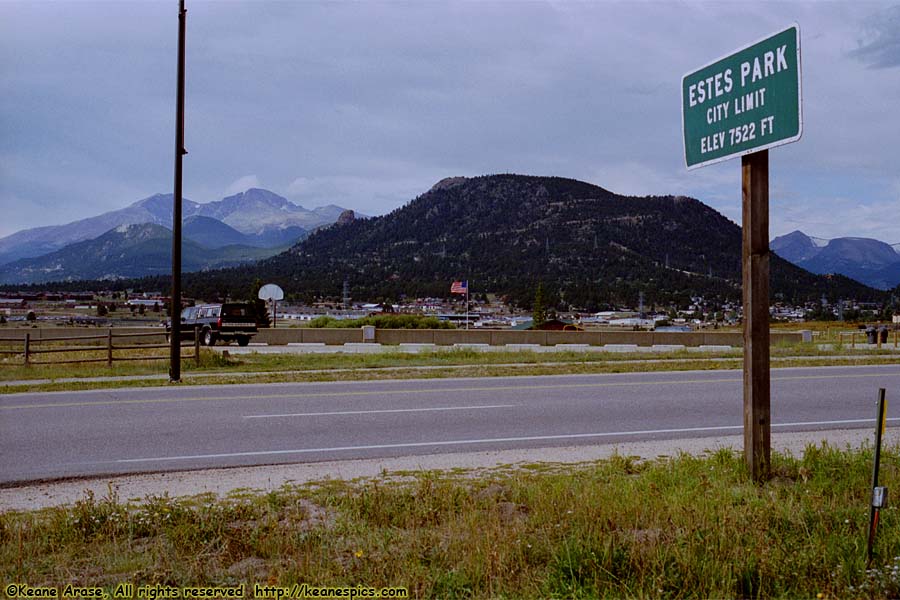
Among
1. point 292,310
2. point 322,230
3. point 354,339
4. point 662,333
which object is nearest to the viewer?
point 354,339

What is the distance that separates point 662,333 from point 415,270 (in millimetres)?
104366

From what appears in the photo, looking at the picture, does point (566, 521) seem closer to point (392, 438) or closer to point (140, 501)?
point (140, 501)

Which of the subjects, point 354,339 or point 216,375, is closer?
point 216,375

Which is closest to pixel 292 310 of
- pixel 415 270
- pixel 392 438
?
pixel 415 270

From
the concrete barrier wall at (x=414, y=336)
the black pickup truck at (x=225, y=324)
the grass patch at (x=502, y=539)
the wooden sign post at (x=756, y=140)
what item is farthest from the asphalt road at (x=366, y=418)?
the concrete barrier wall at (x=414, y=336)

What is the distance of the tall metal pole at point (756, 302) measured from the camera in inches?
269

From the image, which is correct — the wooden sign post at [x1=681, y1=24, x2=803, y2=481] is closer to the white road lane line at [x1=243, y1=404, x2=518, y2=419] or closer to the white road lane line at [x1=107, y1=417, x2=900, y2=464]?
the white road lane line at [x1=107, y1=417, x2=900, y2=464]

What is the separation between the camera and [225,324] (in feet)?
125

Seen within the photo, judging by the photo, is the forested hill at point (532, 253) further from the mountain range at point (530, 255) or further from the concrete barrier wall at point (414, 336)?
the concrete barrier wall at point (414, 336)

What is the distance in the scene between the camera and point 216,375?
786 inches

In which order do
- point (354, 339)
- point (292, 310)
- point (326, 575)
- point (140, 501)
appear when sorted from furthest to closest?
point (292, 310) → point (354, 339) → point (140, 501) → point (326, 575)

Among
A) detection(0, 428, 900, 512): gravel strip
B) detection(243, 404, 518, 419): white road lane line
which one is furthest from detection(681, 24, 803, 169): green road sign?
detection(243, 404, 518, 419): white road lane line

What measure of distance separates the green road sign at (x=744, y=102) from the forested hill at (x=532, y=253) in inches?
4430

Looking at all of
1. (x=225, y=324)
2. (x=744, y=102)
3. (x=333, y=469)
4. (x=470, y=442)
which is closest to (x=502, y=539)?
(x=333, y=469)
